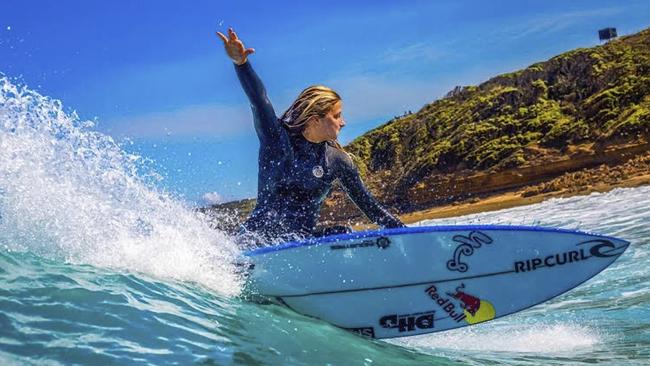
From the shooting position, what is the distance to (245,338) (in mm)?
3846

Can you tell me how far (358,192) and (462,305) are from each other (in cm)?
112

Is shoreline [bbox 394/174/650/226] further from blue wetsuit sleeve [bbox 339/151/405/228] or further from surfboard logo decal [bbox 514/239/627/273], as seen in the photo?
blue wetsuit sleeve [bbox 339/151/405/228]

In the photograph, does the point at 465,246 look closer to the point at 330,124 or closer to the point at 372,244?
the point at 372,244

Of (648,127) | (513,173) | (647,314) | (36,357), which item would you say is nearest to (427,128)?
(513,173)

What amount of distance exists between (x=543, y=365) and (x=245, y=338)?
187 cm

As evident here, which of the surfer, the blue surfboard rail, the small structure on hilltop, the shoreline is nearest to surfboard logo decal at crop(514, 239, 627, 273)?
the blue surfboard rail

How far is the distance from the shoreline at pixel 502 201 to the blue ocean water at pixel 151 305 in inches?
748

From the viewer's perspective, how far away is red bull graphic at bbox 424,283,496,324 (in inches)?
191

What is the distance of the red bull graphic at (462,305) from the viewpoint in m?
4.86

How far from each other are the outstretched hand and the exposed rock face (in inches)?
962

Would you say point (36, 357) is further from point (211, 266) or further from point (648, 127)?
point (648, 127)

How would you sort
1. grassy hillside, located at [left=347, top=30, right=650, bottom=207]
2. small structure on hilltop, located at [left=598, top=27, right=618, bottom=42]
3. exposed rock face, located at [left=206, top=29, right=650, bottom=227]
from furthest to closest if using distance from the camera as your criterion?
small structure on hilltop, located at [left=598, top=27, right=618, bottom=42]
grassy hillside, located at [left=347, top=30, right=650, bottom=207]
exposed rock face, located at [left=206, top=29, right=650, bottom=227]

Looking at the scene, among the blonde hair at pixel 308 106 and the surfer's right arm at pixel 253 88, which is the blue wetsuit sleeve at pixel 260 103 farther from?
the blonde hair at pixel 308 106

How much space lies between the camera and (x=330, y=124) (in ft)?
16.3
